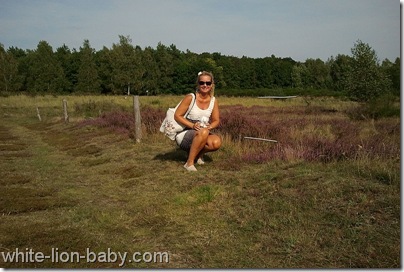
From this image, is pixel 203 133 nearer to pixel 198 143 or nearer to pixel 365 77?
pixel 198 143

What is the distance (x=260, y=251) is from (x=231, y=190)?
1.73 meters

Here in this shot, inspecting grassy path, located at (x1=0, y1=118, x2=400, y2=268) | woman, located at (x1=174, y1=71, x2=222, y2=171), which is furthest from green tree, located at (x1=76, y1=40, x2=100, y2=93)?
woman, located at (x1=174, y1=71, x2=222, y2=171)

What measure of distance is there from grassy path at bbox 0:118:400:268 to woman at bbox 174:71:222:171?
438 millimetres

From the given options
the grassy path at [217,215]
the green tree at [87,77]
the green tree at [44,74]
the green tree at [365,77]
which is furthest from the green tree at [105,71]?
the grassy path at [217,215]

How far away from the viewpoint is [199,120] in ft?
20.7

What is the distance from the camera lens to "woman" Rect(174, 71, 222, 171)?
6.08 meters

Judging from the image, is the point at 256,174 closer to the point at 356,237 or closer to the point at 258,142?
the point at 356,237

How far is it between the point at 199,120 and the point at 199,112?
0.15 m

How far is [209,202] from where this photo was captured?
15.0 ft

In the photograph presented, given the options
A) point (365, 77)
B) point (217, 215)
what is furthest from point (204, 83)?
point (365, 77)

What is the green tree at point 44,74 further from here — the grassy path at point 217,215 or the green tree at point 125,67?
the grassy path at point 217,215

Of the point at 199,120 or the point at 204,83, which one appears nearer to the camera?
the point at 204,83

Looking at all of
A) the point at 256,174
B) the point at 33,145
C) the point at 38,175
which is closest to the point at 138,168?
the point at 38,175

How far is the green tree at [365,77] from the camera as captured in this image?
2848 cm
